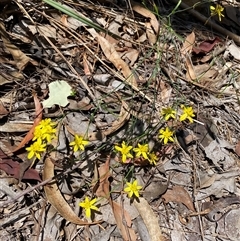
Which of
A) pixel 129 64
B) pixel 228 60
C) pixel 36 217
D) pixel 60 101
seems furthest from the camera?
pixel 228 60

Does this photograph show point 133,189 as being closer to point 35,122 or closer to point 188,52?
point 35,122

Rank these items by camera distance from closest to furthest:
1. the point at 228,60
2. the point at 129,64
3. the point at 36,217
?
the point at 36,217, the point at 129,64, the point at 228,60

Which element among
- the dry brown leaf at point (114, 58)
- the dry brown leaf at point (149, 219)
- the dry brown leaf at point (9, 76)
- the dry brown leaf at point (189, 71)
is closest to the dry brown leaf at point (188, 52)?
the dry brown leaf at point (189, 71)

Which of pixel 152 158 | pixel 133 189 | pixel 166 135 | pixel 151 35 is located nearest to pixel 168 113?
pixel 166 135

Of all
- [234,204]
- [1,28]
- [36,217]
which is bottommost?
[36,217]

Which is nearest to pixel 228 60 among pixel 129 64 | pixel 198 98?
pixel 198 98

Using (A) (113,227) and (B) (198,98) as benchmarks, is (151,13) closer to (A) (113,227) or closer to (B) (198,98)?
(B) (198,98)

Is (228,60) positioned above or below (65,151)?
above
